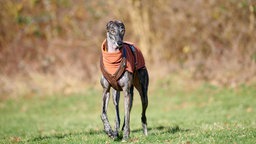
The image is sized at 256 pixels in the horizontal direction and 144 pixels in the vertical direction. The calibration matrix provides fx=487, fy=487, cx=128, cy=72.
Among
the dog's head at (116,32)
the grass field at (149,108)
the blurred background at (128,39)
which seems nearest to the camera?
the dog's head at (116,32)

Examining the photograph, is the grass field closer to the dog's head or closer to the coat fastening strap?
the coat fastening strap

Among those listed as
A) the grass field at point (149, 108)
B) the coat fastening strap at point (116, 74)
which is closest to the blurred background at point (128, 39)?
the grass field at point (149, 108)

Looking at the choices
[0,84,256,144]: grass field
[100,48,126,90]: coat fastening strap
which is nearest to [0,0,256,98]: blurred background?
[0,84,256,144]: grass field

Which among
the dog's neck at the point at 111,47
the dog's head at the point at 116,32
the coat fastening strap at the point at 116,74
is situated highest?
the dog's head at the point at 116,32

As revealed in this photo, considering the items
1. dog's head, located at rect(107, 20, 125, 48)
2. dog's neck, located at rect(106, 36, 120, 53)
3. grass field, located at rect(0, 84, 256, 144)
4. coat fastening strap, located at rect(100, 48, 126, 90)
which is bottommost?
grass field, located at rect(0, 84, 256, 144)

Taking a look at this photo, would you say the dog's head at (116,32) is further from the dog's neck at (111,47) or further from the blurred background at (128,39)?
the blurred background at (128,39)

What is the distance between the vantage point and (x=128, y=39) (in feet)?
83.4

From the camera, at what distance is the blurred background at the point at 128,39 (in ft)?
72.7

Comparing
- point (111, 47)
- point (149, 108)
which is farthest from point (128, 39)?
point (111, 47)

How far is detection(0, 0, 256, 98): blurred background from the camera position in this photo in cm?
2216

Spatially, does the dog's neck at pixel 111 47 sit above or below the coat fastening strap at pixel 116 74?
above

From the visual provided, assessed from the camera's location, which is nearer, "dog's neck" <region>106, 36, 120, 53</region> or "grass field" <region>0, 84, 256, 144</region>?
"dog's neck" <region>106, 36, 120, 53</region>

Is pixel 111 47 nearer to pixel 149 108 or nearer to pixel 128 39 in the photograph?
pixel 149 108

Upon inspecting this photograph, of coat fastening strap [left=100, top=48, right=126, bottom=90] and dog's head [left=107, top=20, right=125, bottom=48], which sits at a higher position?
dog's head [left=107, top=20, right=125, bottom=48]
